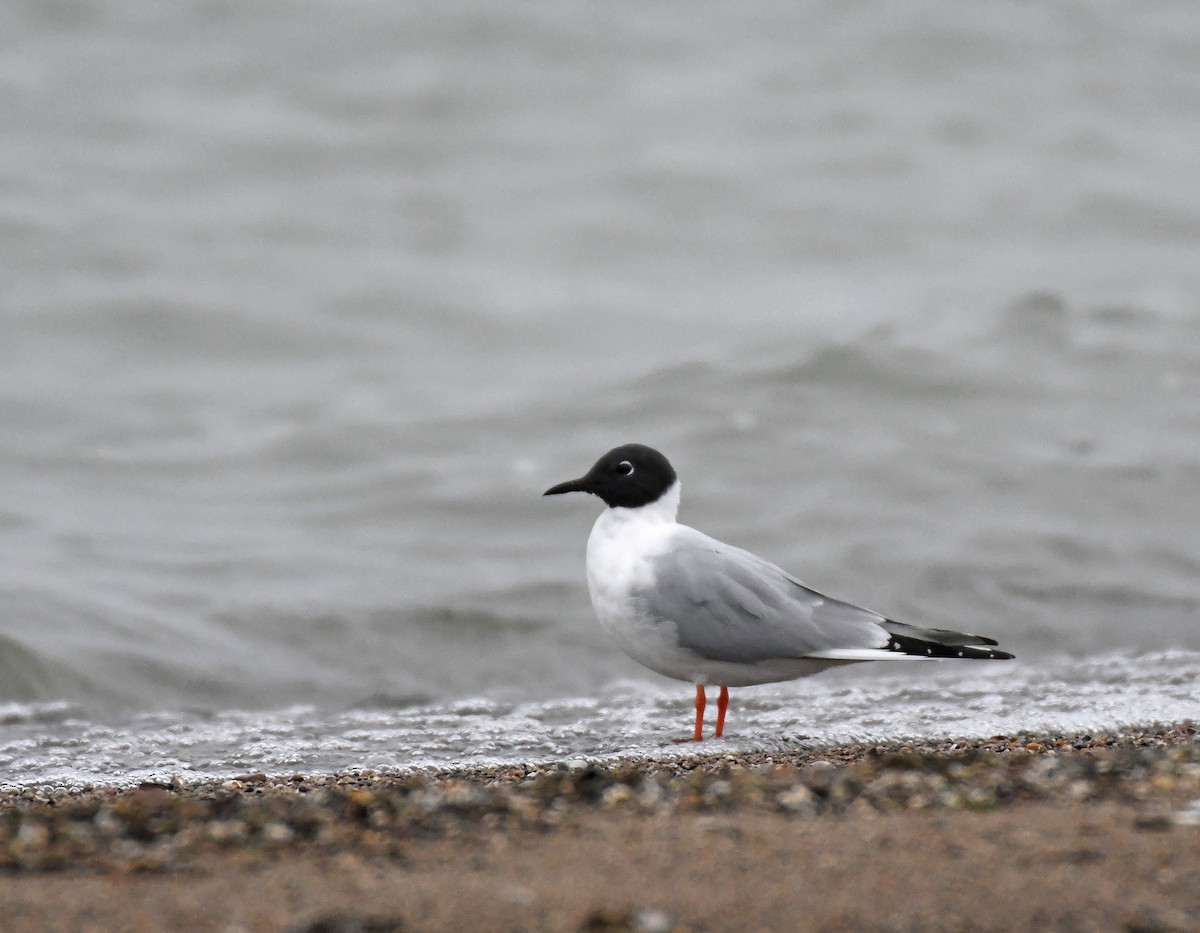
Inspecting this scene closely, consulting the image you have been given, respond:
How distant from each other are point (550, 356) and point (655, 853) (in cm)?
1094

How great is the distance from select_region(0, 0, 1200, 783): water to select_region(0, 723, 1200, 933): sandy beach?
1.84 metres

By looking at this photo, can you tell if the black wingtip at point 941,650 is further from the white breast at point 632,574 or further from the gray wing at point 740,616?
the white breast at point 632,574

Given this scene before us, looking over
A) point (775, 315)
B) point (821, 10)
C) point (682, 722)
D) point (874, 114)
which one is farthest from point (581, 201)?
point (682, 722)

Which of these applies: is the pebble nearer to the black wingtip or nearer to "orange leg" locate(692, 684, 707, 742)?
the black wingtip

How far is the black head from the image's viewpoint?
674 centimetres

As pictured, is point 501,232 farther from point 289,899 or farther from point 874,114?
point 289,899

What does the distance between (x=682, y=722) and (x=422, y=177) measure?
11.5 metres

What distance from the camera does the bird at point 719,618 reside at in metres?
6.34

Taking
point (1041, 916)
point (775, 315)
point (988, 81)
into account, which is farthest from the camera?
point (988, 81)

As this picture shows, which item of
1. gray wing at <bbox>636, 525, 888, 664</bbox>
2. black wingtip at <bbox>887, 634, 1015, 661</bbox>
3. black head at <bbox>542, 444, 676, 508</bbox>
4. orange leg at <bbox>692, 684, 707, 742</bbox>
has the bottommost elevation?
orange leg at <bbox>692, 684, 707, 742</bbox>

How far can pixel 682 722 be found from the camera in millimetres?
7441

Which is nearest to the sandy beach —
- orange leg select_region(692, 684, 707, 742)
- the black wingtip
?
the black wingtip

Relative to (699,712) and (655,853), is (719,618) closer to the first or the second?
(699,712)

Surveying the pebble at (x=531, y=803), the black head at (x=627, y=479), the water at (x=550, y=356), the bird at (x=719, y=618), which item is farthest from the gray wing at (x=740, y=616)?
the pebble at (x=531, y=803)
